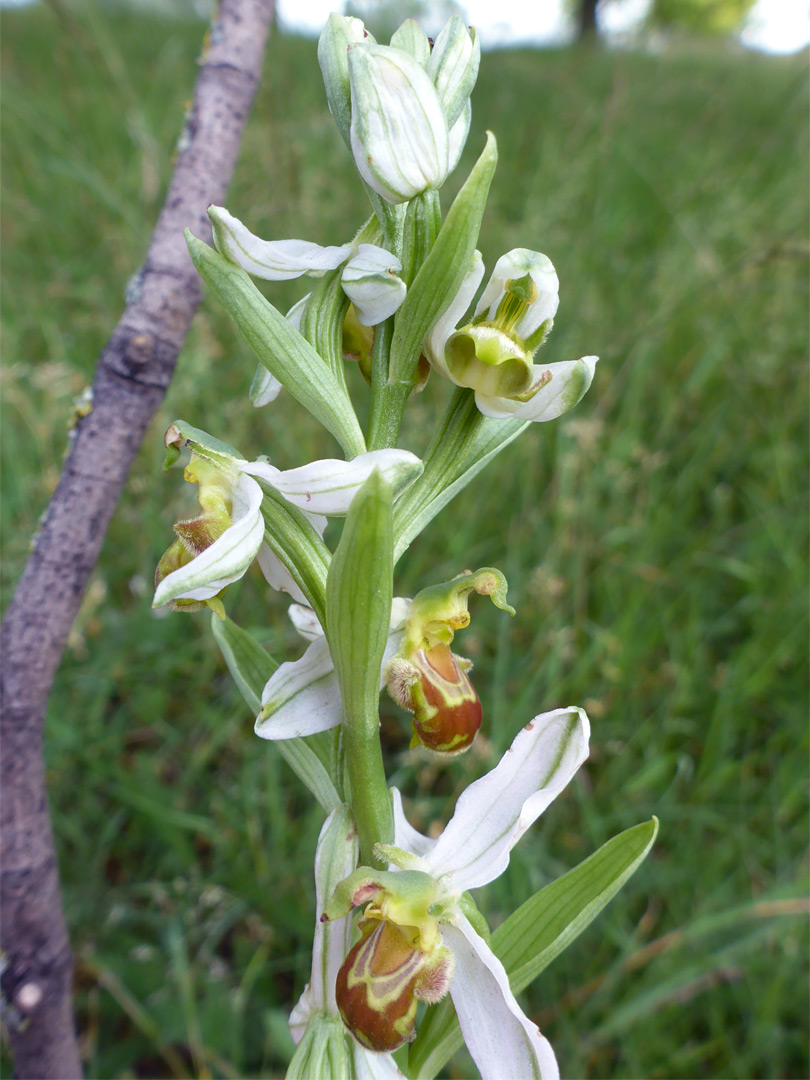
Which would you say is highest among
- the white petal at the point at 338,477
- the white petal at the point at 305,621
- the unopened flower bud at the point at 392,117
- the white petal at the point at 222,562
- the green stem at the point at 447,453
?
the unopened flower bud at the point at 392,117

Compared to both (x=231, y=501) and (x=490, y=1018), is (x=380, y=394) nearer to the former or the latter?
(x=231, y=501)

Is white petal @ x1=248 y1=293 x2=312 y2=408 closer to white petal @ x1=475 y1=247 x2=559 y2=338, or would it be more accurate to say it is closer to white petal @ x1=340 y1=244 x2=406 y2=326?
white petal @ x1=340 y1=244 x2=406 y2=326

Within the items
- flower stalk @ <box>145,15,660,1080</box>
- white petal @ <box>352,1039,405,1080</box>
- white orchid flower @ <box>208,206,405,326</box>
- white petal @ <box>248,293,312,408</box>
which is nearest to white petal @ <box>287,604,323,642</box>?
flower stalk @ <box>145,15,660,1080</box>

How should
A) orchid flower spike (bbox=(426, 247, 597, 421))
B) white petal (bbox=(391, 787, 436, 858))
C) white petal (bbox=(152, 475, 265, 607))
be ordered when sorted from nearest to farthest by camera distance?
white petal (bbox=(152, 475, 265, 607))
orchid flower spike (bbox=(426, 247, 597, 421))
white petal (bbox=(391, 787, 436, 858))

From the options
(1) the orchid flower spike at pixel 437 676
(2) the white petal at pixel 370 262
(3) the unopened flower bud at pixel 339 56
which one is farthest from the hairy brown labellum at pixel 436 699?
(3) the unopened flower bud at pixel 339 56

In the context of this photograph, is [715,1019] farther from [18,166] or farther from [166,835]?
[18,166]

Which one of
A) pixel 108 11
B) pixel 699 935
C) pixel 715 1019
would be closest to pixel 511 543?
pixel 699 935

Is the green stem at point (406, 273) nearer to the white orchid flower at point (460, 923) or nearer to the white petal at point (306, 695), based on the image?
the white petal at point (306, 695)
